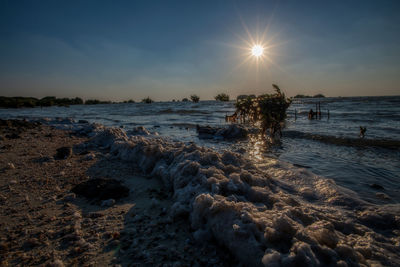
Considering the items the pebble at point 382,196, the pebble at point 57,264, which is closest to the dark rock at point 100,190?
the pebble at point 57,264

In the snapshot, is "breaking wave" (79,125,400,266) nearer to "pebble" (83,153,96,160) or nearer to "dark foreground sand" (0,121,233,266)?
"dark foreground sand" (0,121,233,266)

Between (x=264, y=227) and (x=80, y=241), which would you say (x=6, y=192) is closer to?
(x=80, y=241)

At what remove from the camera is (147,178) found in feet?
14.6

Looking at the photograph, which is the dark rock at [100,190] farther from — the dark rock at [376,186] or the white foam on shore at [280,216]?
the dark rock at [376,186]

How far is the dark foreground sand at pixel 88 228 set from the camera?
1976 mm

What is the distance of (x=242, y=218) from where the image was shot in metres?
2.12

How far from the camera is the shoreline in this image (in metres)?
1.85

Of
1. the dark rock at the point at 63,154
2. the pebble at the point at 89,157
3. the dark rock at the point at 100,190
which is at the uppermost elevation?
the dark rock at the point at 63,154

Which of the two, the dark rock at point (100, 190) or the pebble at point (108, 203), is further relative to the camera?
the dark rock at point (100, 190)

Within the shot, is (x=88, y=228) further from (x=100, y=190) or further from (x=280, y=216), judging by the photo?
(x=280, y=216)

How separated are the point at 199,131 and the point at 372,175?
837cm

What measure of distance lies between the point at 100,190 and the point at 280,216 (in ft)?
10.0

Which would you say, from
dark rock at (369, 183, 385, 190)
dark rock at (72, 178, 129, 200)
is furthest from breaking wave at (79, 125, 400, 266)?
dark rock at (72, 178, 129, 200)

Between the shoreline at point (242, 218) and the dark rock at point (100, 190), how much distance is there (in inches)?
6.6
